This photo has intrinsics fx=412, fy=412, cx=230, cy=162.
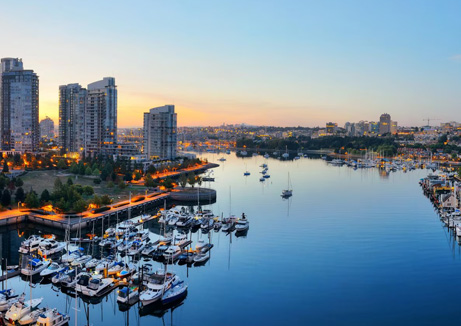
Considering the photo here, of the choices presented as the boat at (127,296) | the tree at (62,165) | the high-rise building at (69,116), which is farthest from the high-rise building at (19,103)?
the boat at (127,296)

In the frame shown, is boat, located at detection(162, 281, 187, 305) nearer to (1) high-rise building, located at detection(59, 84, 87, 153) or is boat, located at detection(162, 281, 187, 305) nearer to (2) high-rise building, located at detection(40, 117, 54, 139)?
(1) high-rise building, located at detection(59, 84, 87, 153)

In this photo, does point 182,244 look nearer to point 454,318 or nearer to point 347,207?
point 454,318

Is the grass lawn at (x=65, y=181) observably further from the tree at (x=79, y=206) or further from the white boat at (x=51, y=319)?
the white boat at (x=51, y=319)

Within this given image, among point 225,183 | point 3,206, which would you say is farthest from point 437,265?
point 225,183

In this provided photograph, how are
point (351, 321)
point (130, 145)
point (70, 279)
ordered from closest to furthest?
point (351, 321) → point (70, 279) → point (130, 145)

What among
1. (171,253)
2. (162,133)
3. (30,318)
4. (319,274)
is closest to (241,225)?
(171,253)

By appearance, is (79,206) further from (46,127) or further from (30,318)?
(46,127)
